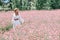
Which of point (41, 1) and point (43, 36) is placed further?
point (41, 1)

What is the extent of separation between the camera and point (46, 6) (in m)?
27.1

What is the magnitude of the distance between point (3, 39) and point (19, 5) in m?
20.8

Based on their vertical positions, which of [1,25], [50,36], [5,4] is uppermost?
[50,36]

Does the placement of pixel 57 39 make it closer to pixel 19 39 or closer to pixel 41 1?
pixel 19 39

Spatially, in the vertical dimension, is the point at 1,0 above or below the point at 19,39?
below

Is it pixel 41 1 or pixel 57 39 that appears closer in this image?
pixel 57 39

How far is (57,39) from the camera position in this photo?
661 cm

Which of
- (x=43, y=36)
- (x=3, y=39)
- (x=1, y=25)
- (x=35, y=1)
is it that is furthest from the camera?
(x=35, y=1)

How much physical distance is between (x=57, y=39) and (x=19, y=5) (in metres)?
20.6

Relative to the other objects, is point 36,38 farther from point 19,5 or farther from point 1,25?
point 19,5

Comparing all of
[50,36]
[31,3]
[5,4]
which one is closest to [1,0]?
[5,4]

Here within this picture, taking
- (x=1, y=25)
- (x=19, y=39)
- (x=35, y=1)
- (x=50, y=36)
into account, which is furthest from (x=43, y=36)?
(x=35, y=1)

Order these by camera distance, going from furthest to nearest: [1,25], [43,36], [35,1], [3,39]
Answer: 1. [35,1]
2. [1,25]
3. [43,36]
4. [3,39]

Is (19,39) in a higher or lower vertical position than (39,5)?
higher
